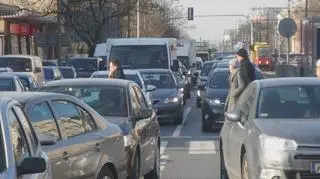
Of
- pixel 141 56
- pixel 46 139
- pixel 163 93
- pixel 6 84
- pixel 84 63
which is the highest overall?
pixel 46 139

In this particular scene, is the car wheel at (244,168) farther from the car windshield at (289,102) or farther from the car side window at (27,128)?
the car side window at (27,128)

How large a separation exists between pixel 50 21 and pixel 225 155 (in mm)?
48251

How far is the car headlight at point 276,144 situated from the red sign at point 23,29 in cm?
4643

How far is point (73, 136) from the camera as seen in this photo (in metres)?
7.77

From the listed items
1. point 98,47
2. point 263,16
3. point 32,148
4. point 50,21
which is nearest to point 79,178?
point 32,148

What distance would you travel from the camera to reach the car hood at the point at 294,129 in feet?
27.2

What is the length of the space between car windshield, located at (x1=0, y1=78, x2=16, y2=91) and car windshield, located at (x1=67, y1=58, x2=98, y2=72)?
22.0 metres

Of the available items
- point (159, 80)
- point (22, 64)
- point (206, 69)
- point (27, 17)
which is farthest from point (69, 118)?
point (27, 17)

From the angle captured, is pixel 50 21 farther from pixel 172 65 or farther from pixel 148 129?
pixel 148 129

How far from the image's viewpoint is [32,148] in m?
6.24

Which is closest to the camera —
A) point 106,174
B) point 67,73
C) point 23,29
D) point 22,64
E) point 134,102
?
point 106,174

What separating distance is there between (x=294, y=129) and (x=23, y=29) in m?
49.0

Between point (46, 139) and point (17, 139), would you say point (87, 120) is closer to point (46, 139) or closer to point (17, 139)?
point (46, 139)

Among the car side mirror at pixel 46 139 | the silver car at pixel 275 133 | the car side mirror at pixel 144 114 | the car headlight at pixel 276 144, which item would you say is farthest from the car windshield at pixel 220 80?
the car side mirror at pixel 46 139
